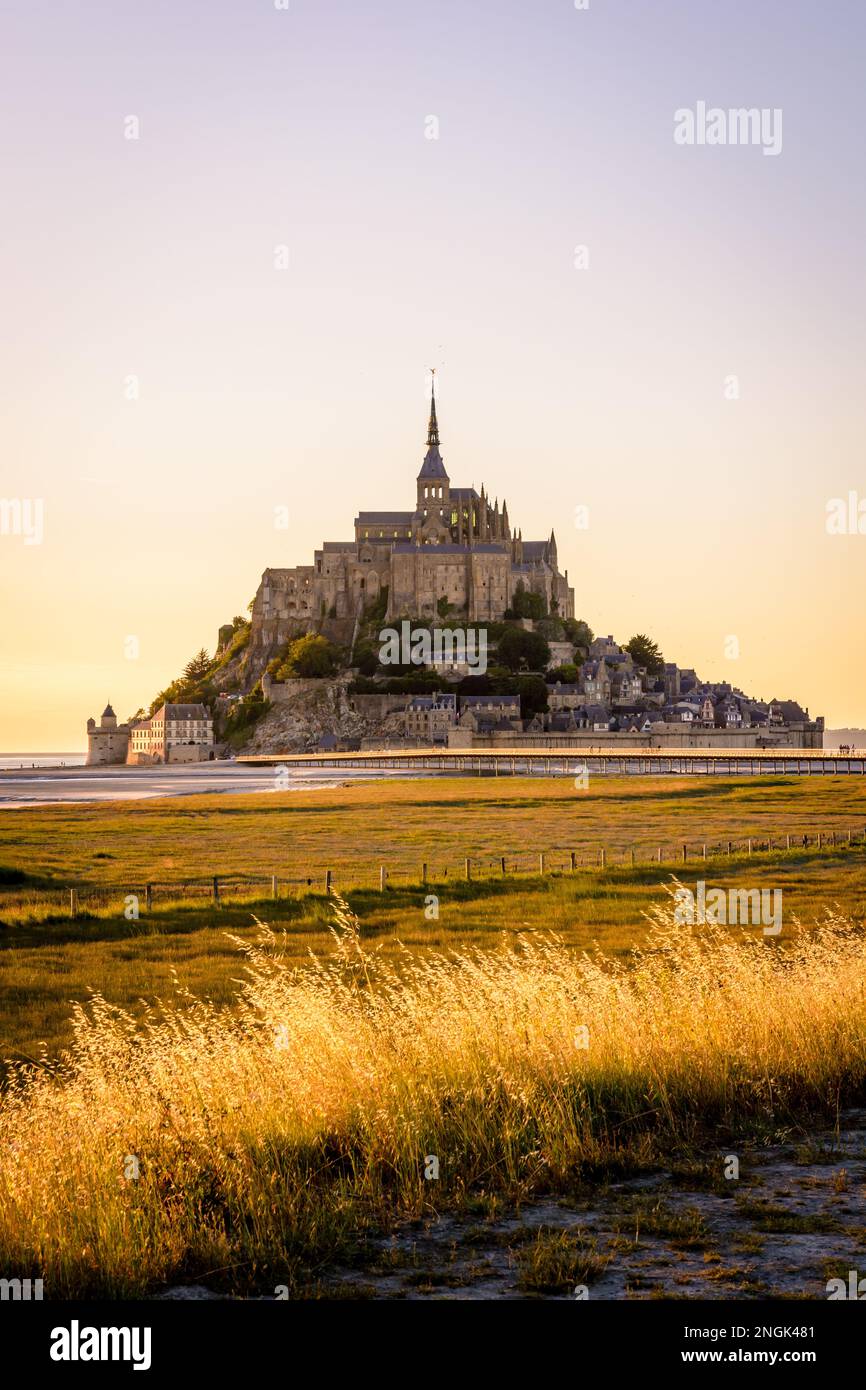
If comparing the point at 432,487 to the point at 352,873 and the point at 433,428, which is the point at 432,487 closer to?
the point at 433,428

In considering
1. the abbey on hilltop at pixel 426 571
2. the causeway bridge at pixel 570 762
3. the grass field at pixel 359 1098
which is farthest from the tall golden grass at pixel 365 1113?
the abbey on hilltop at pixel 426 571

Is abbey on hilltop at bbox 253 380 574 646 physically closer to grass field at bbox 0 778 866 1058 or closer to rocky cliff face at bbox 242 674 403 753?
rocky cliff face at bbox 242 674 403 753

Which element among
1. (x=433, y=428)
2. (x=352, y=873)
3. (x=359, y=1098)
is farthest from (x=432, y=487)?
(x=359, y=1098)

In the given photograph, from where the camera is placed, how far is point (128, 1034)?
1547 centimetres

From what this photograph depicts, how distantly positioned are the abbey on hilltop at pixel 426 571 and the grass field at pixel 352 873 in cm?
9990

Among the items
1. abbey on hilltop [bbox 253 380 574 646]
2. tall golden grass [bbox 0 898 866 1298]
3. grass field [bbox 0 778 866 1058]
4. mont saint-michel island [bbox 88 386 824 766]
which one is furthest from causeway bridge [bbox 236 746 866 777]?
tall golden grass [bbox 0 898 866 1298]

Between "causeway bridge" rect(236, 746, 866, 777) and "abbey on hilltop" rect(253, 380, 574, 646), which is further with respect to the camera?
"abbey on hilltop" rect(253, 380, 574, 646)

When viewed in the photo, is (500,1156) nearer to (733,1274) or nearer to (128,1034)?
(733,1274)

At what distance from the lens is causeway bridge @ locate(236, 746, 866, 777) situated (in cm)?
11544

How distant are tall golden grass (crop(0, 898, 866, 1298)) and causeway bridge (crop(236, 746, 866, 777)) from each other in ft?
315

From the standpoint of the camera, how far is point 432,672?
165750 mm

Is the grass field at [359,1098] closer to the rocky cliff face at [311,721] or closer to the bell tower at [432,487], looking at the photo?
the rocky cliff face at [311,721]
